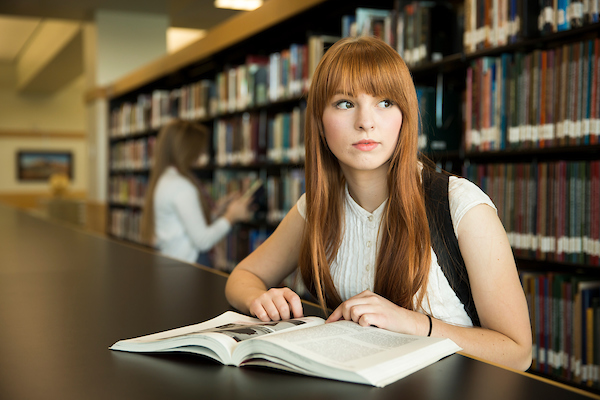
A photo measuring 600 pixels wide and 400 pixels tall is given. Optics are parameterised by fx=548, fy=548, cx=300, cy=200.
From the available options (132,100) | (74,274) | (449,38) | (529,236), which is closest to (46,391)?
(74,274)

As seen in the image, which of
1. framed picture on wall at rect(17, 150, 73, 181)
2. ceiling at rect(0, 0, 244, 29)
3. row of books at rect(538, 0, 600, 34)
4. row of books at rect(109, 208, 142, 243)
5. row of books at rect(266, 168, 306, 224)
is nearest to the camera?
row of books at rect(538, 0, 600, 34)

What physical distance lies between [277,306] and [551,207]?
125 centimetres

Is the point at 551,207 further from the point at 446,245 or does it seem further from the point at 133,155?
the point at 133,155

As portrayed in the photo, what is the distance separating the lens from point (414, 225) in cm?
106

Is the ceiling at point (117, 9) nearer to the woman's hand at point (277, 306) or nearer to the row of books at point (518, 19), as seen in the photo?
the row of books at point (518, 19)

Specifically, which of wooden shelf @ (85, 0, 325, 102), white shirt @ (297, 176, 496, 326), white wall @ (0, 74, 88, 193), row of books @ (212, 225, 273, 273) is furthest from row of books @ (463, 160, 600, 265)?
white wall @ (0, 74, 88, 193)

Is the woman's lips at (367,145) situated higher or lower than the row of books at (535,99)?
lower

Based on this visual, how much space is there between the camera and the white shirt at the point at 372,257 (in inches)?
41.0

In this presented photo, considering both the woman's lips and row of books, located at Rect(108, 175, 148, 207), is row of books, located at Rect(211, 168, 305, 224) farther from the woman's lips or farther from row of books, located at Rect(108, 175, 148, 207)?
row of books, located at Rect(108, 175, 148, 207)

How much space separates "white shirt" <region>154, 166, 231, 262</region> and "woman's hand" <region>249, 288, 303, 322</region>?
1.89m

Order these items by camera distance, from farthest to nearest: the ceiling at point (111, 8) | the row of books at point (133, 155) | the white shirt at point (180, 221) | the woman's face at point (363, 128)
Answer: the ceiling at point (111, 8), the row of books at point (133, 155), the white shirt at point (180, 221), the woman's face at point (363, 128)

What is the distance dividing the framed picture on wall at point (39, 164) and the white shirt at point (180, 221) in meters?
11.7

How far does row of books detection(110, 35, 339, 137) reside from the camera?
9.78 ft

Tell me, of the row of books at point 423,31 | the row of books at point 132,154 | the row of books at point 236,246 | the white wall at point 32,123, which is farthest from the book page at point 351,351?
the white wall at point 32,123
